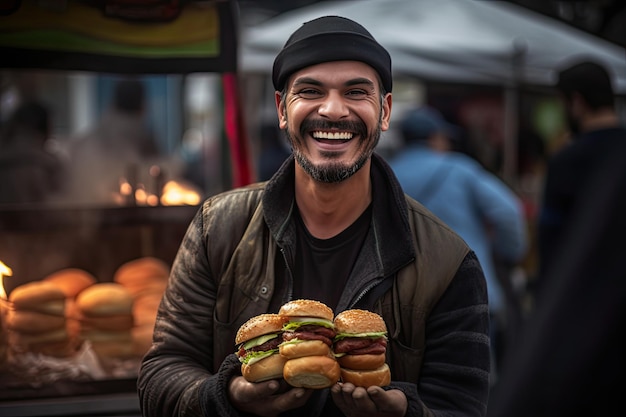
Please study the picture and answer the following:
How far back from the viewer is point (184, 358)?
117 inches

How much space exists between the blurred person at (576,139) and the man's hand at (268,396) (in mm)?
2978

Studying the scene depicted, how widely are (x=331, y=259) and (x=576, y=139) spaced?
316 centimetres

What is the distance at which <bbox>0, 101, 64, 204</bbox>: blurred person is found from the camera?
5996 mm

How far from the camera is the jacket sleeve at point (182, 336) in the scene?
2.90 meters

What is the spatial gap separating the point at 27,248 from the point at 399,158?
8.81ft

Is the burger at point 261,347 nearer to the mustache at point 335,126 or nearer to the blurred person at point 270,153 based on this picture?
the mustache at point 335,126

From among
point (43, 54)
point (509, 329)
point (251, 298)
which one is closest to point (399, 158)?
point (509, 329)

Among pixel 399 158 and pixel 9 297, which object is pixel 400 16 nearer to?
pixel 399 158

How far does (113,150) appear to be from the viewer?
22.5ft

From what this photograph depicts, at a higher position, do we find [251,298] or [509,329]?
[251,298]

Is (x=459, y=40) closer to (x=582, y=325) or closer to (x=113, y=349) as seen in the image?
(x=113, y=349)

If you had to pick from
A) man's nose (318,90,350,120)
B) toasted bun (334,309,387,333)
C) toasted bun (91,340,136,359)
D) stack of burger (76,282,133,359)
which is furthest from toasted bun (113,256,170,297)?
toasted bun (334,309,387,333)

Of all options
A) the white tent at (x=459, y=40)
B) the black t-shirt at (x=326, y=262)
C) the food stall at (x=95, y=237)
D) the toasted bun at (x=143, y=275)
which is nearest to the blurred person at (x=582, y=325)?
the black t-shirt at (x=326, y=262)

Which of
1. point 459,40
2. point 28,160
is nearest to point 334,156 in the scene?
point 28,160
